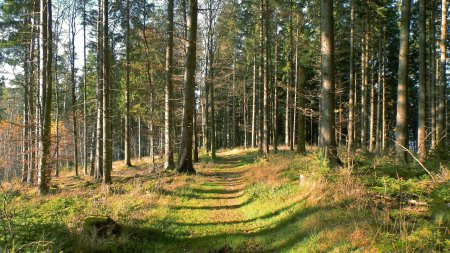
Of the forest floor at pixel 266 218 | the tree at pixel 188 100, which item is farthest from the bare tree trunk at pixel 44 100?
the tree at pixel 188 100

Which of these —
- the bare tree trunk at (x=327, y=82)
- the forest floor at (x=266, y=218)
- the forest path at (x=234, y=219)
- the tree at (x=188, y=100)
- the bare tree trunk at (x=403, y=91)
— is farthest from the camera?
the tree at (x=188, y=100)

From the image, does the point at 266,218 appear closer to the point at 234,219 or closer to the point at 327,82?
the point at 234,219

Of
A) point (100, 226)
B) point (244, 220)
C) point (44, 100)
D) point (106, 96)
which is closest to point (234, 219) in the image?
point (244, 220)

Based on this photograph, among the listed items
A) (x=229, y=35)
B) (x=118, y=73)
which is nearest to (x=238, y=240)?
(x=229, y=35)

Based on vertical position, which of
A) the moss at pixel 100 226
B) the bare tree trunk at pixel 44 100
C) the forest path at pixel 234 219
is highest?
the bare tree trunk at pixel 44 100

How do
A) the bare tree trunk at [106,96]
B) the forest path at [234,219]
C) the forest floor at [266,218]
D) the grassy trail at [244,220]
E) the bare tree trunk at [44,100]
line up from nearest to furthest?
the forest floor at [266,218]
the grassy trail at [244,220]
the forest path at [234,219]
the bare tree trunk at [44,100]
the bare tree trunk at [106,96]

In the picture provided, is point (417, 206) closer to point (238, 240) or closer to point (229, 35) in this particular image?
point (238, 240)

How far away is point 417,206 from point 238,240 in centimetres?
353

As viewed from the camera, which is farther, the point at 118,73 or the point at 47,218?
the point at 118,73

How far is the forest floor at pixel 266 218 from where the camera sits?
435 centimetres

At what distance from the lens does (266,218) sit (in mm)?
7551

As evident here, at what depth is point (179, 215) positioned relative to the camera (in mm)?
8062

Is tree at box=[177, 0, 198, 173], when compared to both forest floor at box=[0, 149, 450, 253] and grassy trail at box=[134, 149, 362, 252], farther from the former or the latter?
forest floor at box=[0, 149, 450, 253]

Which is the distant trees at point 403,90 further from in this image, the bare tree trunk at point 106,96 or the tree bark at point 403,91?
the bare tree trunk at point 106,96
